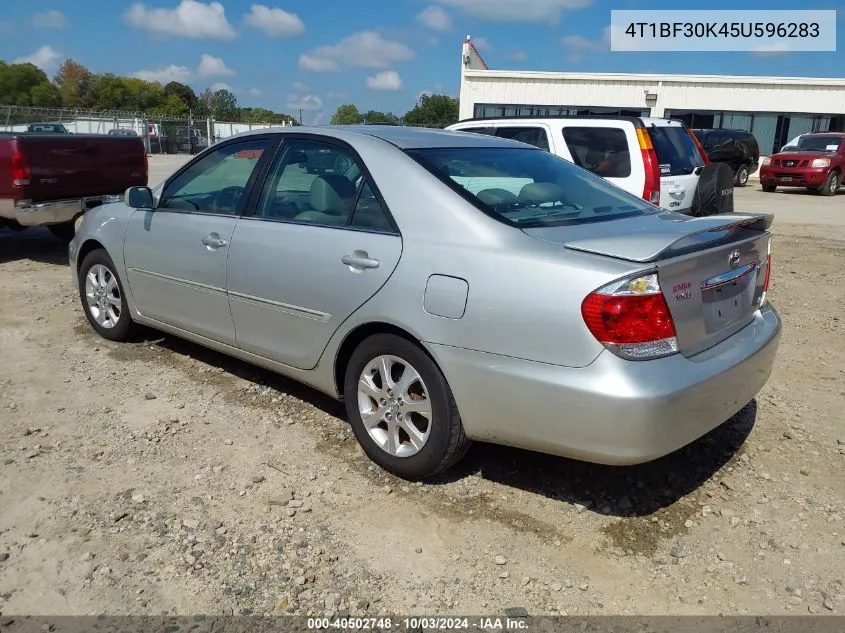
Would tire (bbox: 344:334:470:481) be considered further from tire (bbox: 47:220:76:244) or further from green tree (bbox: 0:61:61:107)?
green tree (bbox: 0:61:61:107)

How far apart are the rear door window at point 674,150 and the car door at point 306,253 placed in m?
5.56

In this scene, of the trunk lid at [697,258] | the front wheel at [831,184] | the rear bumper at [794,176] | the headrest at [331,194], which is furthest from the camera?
the front wheel at [831,184]

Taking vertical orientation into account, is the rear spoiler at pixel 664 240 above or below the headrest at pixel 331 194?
below

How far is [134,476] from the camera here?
347 centimetres

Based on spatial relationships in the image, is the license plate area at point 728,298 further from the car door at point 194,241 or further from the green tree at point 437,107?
the green tree at point 437,107

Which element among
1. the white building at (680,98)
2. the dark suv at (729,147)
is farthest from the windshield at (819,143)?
the white building at (680,98)

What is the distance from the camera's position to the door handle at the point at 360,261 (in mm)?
3344

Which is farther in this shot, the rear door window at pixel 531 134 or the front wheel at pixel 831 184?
the front wheel at pixel 831 184

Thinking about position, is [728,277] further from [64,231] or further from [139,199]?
[64,231]

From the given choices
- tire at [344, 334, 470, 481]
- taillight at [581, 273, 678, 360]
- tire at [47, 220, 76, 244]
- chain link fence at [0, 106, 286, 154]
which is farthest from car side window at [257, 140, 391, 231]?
chain link fence at [0, 106, 286, 154]

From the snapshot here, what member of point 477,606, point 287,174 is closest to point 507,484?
point 477,606

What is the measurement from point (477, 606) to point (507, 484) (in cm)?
91

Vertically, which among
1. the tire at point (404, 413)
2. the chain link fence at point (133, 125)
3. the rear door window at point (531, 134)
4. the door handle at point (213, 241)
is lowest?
the tire at point (404, 413)

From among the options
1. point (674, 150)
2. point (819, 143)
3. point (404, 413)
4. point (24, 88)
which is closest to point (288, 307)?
point (404, 413)
